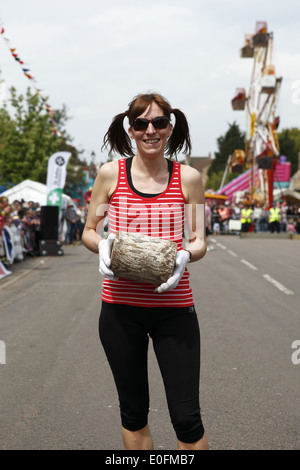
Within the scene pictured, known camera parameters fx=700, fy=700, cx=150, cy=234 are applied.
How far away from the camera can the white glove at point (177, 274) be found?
9.34 feet

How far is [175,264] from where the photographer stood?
2.89 meters

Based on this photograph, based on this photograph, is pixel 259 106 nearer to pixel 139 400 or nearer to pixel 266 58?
pixel 266 58

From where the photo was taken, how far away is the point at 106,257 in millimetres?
2908

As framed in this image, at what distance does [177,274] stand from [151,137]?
0.62 meters

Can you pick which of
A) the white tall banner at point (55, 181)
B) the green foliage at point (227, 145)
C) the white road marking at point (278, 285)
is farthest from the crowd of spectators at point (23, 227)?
the green foliage at point (227, 145)

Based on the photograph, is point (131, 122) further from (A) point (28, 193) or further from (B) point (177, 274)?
(A) point (28, 193)

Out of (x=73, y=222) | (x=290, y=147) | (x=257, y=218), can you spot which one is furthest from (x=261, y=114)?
(x=290, y=147)

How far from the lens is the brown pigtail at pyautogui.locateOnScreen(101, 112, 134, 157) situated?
3279 mm

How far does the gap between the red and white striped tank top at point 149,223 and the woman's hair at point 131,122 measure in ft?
1.02

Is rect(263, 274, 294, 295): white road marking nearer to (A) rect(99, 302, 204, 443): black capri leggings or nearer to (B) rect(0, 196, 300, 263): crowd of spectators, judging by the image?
(B) rect(0, 196, 300, 263): crowd of spectators

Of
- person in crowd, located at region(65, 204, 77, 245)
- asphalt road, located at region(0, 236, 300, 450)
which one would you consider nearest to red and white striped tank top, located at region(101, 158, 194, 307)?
asphalt road, located at region(0, 236, 300, 450)

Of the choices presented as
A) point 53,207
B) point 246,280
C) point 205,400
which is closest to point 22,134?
point 53,207

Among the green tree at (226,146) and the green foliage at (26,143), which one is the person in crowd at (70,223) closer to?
the green foliage at (26,143)

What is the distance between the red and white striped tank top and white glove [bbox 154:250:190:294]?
9 cm
